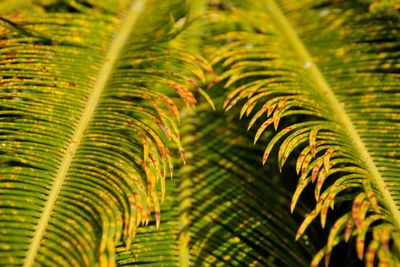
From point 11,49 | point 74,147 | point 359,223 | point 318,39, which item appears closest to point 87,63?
point 11,49

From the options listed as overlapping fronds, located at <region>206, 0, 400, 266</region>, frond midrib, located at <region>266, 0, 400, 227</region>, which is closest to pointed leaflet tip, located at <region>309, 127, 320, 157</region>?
overlapping fronds, located at <region>206, 0, 400, 266</region>

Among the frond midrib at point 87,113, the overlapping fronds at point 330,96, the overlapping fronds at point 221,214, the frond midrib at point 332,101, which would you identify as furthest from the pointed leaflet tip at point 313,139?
the frond midrib at point 87,113

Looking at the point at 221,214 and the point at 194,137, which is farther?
the point at 194,137

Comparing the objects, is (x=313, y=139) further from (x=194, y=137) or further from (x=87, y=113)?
(x=87, y=113)

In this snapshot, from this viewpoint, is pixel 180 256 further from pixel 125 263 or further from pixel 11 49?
pixel 11 49

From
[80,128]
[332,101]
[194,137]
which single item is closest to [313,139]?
[332,101]

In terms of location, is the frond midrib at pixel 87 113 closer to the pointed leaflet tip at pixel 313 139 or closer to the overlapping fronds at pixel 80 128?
the overlapping fronds at pixel 80 128
